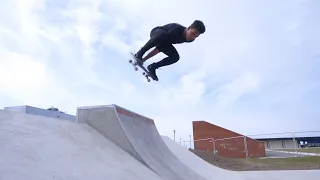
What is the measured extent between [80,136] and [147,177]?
1.12m

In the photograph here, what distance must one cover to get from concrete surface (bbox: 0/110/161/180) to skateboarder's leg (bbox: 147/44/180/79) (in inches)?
67.1

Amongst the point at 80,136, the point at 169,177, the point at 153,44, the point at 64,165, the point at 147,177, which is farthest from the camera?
the point at 153,44

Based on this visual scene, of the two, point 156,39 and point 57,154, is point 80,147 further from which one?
point 156,39

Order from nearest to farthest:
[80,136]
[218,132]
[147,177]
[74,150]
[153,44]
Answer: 1. [74,150]
2. [147,177]
3. [80,136]
4. [153,44]
5. [218,132]

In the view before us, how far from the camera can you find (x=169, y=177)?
484 centimetres

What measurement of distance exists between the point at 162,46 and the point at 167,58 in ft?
1.11

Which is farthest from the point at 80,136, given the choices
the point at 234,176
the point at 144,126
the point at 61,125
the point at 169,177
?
the point at 234,176

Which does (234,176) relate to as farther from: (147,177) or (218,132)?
(218,132)

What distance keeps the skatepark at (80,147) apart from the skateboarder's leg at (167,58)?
0.97m

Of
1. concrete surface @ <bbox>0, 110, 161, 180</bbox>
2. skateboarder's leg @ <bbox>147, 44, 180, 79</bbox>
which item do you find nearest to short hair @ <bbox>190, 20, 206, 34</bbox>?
skateboarder's leg @ <bbox>147, 44, 180, 79</bbox>

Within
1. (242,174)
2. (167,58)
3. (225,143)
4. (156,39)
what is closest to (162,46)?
(156,39)

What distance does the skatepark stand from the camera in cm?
264

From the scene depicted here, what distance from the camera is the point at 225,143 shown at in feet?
64.0

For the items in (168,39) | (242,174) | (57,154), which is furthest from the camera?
(242,174)
